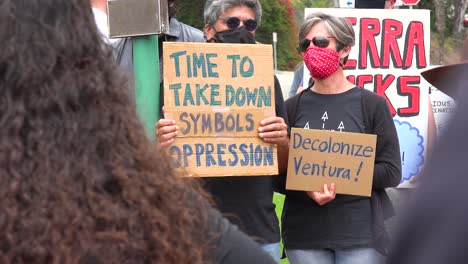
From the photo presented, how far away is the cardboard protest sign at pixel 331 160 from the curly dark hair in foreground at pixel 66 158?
7.88ft

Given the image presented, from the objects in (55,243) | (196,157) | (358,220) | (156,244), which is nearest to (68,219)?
(55,243)

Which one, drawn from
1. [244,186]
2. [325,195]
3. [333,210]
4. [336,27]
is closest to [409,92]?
[336,27]

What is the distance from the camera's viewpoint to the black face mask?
3855 millimetres

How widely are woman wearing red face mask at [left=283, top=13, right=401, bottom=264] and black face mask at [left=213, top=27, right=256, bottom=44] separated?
40 centimetres

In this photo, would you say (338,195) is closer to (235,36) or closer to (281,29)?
(235,36)

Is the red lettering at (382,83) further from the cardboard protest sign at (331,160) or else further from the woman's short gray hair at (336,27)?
the cardboard protest sign at (331,160)

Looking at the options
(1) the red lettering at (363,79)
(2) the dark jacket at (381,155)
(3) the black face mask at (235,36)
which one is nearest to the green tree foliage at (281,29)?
(1) the red lettering at (363,79)

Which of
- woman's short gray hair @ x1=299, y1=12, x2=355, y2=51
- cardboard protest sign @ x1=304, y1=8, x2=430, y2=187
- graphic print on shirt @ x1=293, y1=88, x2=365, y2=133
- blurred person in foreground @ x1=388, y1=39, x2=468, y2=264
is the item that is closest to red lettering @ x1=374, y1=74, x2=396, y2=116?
cardboard protest sign @ x1=304, y1=8, x2=430, y2=187

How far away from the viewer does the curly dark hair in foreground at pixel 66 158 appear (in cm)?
141

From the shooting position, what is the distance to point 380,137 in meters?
4.07

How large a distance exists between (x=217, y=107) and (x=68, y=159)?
210 cm

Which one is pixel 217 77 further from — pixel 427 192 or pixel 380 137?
pixel 427 192

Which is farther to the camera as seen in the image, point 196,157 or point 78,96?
point 196,157

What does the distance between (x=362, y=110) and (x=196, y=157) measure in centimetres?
99
